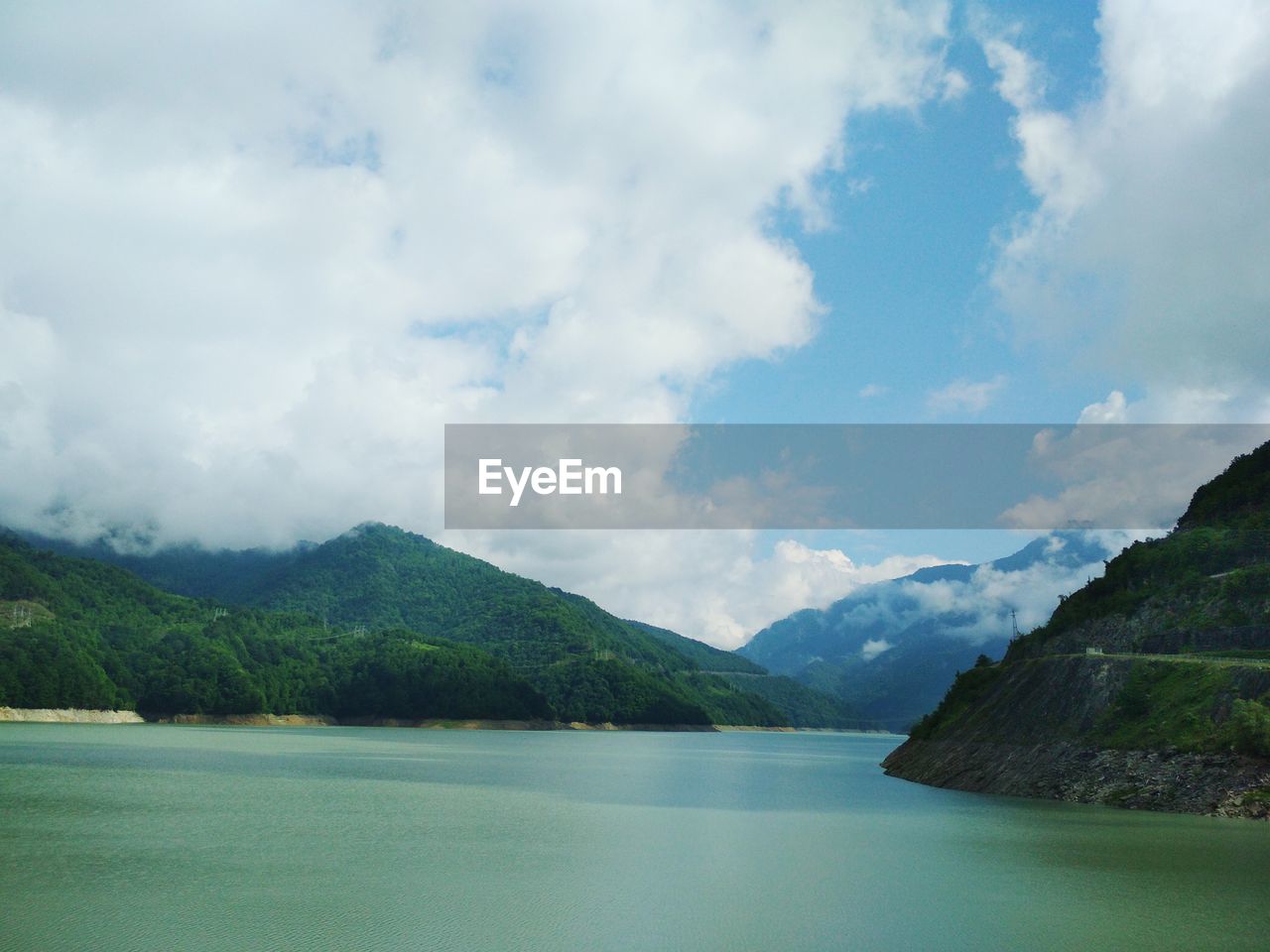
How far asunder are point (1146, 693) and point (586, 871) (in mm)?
40900

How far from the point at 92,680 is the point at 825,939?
525 feet

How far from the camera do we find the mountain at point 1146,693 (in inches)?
1980

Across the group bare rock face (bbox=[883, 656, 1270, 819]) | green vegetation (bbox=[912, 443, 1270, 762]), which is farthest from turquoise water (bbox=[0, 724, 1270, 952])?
green vegetation (bbox=[912, 443, 1270, 762])

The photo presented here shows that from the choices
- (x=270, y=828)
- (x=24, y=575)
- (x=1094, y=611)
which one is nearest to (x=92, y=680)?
(x=24, y=575)

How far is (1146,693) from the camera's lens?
187 feet

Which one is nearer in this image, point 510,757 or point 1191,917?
point 1191,917

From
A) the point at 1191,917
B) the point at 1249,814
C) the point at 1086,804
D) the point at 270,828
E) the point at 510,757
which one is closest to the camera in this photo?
the point at 1191,917

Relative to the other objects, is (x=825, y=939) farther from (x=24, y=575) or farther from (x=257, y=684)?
(x=24, y=575)

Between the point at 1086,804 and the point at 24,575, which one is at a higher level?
the point at 24,575

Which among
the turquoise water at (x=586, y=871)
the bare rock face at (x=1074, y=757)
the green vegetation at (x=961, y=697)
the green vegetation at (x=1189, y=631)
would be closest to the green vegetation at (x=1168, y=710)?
the green vegetation at (x=1189, y=631)

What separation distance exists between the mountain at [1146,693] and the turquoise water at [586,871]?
3889mm

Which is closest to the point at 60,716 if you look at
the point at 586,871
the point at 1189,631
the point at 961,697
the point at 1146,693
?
the point at 961,697

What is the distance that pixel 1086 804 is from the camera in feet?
176

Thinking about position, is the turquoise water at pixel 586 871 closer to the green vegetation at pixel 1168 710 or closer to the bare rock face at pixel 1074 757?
the bare rock face at pixel 1074 757
